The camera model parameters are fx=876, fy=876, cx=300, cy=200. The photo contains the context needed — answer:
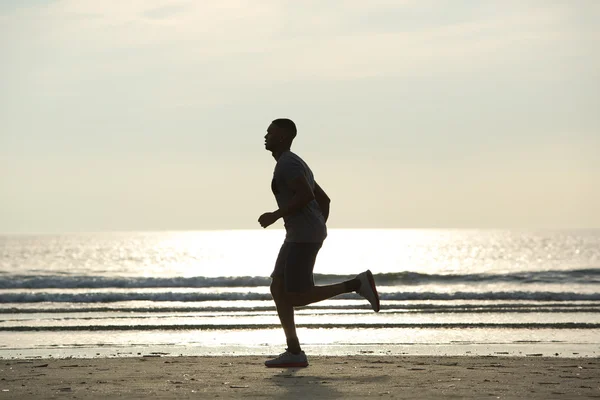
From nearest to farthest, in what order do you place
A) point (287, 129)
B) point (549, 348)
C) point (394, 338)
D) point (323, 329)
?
point (287, 129)
point (549, 348)
point (394, 338)
point (323, 329)

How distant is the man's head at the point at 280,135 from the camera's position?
24.5 feet

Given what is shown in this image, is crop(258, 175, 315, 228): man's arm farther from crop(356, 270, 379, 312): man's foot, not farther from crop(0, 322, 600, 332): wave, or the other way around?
crop(0, 322, 600, 332): wave

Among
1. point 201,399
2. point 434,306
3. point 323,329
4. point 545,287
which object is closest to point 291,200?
point 201,399

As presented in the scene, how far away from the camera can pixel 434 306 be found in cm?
1820

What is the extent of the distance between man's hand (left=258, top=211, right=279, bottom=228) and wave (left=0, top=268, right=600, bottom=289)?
21.4 m

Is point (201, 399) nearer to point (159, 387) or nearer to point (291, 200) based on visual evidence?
point (159, 387)

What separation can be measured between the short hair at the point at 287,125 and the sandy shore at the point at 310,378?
6.59 ft

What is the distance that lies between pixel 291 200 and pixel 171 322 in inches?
317

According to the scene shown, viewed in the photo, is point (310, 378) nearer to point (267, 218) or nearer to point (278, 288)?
point (278, 288)

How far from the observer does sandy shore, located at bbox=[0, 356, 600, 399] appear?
606cm

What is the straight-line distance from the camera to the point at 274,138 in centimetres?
745

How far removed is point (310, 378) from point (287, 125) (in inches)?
84.4

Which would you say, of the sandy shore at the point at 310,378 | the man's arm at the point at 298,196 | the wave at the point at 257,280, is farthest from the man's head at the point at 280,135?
the wave at the point at 257,280

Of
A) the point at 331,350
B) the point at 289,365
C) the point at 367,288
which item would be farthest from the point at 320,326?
the point at 367,288
